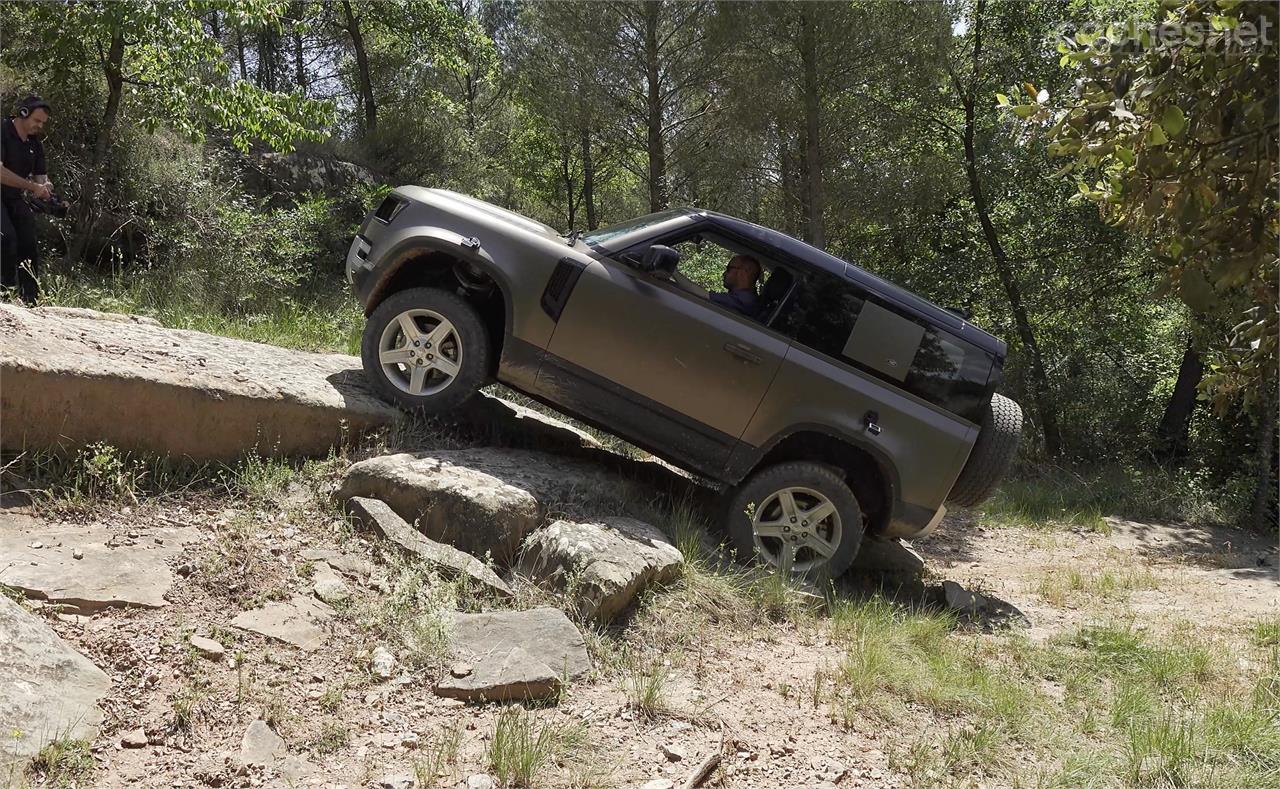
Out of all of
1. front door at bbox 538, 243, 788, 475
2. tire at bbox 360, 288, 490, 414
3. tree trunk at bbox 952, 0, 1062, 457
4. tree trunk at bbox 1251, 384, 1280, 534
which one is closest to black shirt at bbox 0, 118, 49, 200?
tire at bbox 360, 288, 490, 414

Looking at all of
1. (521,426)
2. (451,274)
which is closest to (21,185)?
(451,274)

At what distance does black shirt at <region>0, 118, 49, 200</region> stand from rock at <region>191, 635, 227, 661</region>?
192 inches

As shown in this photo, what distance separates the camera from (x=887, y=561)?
717 centimetres

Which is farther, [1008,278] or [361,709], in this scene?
[1008,278]

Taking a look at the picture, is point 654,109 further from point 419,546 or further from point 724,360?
point 419,546

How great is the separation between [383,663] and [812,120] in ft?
37.4

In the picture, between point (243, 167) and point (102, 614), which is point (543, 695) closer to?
point (102, 614)

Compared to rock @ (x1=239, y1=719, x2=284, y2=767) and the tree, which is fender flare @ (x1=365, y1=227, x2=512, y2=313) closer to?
rock @ (x1=239, y1=719, x2=284, y2=767)

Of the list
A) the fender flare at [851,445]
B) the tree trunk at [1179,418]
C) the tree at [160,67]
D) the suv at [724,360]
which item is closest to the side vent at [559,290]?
the suv at [724,360]

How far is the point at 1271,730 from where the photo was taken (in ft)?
13.9

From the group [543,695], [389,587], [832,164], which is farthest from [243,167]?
[543,695]

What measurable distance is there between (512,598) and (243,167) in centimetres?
1197

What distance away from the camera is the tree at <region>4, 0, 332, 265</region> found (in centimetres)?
948

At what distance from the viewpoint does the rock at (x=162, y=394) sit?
16.4 ft
